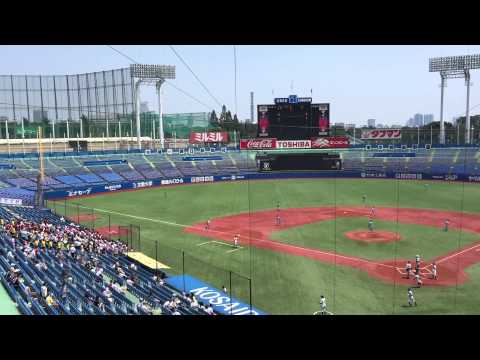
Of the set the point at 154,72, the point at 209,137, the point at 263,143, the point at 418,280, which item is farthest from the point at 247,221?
the point at 154,72

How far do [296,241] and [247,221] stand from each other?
218 inches

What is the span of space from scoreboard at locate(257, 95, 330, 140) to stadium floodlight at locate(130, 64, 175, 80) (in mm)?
20807

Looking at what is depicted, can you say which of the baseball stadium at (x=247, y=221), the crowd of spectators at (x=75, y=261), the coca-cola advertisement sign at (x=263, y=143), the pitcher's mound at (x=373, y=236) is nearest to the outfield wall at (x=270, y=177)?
the baseball stadium at (x=247, y=221)

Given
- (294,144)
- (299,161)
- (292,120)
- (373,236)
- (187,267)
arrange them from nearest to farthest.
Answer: (187,267) → (373,236) → (292,120) → (294,144) → (299,161)

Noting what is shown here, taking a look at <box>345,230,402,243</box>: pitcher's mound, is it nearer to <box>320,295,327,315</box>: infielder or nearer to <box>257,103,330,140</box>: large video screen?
<box>320,295,327,315</box>: infielder

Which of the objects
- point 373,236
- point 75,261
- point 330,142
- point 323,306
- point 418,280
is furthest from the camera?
point 330,142

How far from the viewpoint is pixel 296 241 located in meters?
21.2

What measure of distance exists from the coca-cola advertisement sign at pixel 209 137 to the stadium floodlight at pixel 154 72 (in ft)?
28.9

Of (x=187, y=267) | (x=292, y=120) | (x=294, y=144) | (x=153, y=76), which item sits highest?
(x=153, y=76)

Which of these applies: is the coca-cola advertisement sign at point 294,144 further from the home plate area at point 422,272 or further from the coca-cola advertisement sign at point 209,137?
the home plate area at point 422,272

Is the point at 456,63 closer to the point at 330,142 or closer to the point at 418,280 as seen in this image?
the point at 330,142

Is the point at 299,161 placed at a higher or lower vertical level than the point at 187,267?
higher

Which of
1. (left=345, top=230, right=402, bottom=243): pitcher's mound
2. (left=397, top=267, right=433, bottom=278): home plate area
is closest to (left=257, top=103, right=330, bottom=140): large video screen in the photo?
(left=345, top=230, right=402, bottom=243): pitcher's mound
